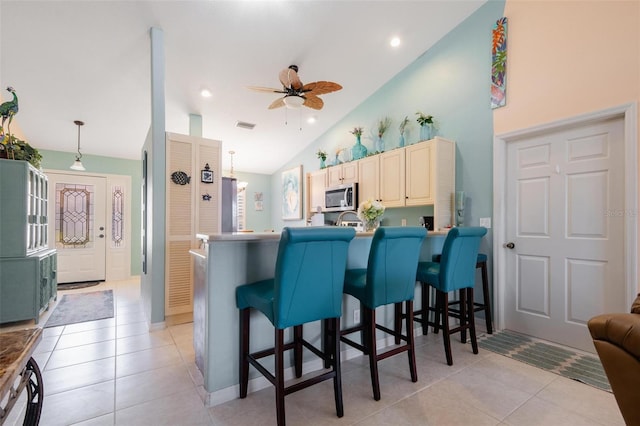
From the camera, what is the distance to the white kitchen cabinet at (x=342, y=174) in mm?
4629

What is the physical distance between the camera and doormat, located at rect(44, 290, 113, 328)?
134 inches

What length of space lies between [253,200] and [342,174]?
11.1 ft

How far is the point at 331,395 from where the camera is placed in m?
1.92

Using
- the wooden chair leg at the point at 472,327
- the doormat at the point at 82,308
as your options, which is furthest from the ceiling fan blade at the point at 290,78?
the doormat at the point at 82,308

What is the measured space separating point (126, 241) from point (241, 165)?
9.54ft

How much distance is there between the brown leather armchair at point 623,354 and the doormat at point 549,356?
132 cm

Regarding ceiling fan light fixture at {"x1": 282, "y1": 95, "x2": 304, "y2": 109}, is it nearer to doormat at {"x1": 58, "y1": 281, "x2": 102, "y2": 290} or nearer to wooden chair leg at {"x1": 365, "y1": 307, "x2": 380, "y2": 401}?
wooden chair leg at {"x1": 365, "y1": 307, "x2": 380, "y2": 401}

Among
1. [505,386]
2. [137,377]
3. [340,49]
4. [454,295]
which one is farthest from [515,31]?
[137,377]

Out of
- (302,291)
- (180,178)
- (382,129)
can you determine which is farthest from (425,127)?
(180,178)

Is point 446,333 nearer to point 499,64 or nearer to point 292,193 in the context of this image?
point 499,64

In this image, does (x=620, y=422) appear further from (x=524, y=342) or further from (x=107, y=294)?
(x=107, y=294)

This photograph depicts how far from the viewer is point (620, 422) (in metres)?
1.64


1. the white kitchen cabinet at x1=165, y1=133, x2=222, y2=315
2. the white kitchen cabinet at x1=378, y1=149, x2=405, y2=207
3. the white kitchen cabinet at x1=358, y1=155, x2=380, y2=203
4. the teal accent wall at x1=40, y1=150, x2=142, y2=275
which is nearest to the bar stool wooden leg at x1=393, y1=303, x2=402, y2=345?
the white kitchen cabinet at x1=378, y1=149, x2=405, y2=207

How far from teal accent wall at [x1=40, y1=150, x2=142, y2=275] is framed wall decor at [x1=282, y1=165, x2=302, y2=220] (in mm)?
3051
